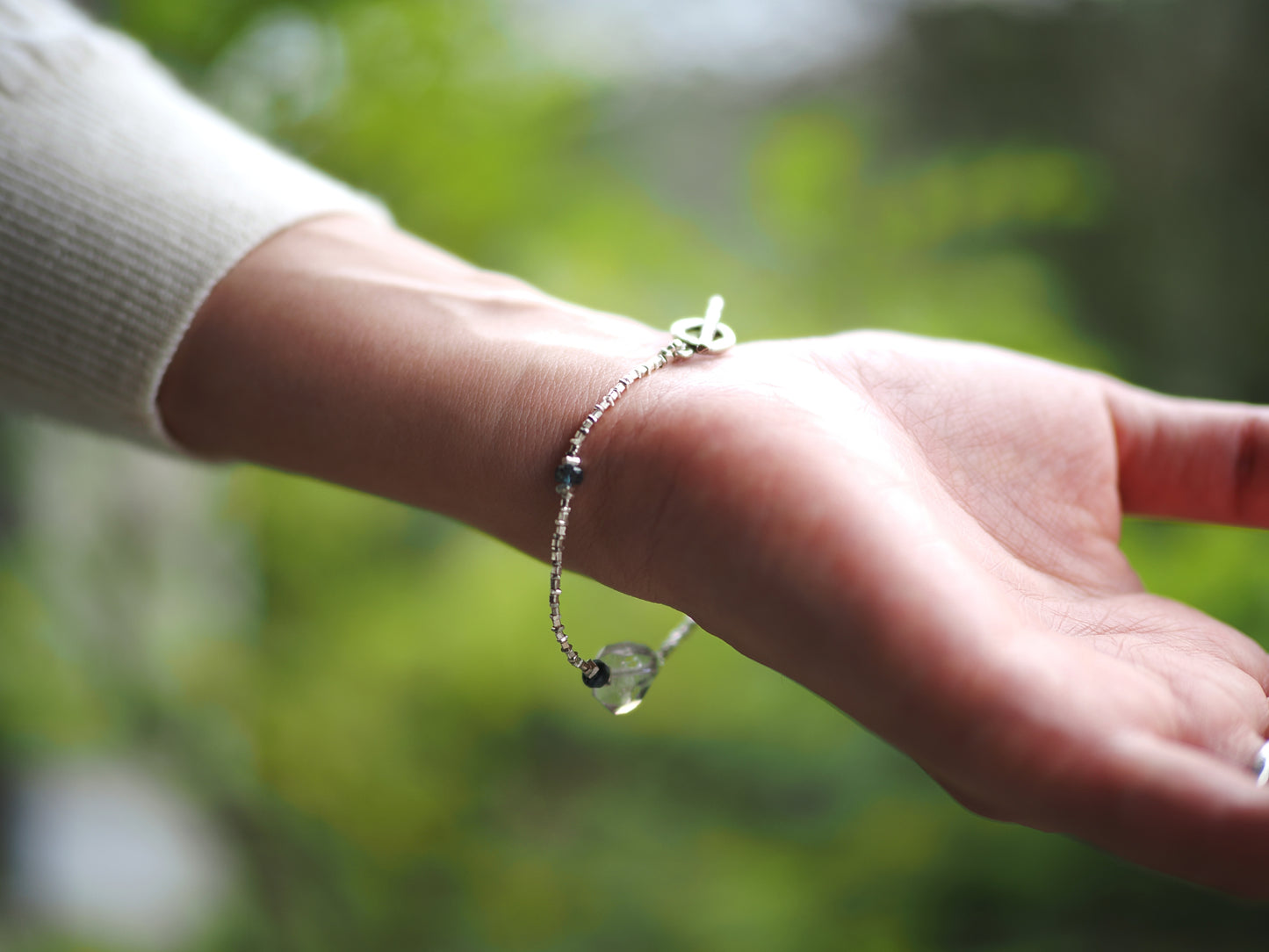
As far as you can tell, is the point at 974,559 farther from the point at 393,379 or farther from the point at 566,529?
the point at 393,379

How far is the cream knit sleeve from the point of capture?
0.85m

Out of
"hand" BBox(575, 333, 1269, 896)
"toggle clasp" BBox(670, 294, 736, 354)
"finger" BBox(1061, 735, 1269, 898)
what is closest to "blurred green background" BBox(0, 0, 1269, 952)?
"hand" BBox(575, 333, 1269, 896)

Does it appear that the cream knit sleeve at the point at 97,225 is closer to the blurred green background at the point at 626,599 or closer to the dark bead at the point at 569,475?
the dark bead at the point at 569,475

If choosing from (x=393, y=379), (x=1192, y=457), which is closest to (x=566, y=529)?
(x=393, y=379)

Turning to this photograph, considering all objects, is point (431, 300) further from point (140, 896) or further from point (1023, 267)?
point (140, 896)

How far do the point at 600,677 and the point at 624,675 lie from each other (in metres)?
0.03

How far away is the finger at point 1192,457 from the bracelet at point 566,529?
52 cm

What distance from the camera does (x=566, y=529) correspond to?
0.81 m

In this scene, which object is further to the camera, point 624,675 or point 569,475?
point 624,675

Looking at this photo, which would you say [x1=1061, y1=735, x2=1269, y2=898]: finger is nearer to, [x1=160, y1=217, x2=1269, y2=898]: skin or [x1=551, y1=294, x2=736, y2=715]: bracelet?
[x1=160, y1=217, x2=1269, y2=898]: skin

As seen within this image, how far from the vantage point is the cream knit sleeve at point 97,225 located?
85cm

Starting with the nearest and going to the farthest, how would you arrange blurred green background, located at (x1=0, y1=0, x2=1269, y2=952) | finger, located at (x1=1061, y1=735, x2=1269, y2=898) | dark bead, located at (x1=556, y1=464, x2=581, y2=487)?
finger, located at (x1=1061, y1=735, x2=1269, y2=898) → dark bead, located at (x1=556, y1=464, x2=581, y2=487) → blurred green background, located at (x1=0, y1=0, x2=1269, y2=952)

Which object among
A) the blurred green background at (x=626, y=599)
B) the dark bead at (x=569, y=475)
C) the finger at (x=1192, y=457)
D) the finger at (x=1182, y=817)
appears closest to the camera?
the finger at (x=1182, y=817)

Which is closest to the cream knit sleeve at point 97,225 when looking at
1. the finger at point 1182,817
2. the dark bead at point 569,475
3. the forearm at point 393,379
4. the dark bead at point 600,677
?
the forearm at point 393,379
